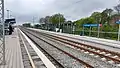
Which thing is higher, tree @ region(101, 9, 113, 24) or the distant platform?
tree @ region(101, 9, 113, 24)

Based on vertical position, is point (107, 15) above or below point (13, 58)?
above

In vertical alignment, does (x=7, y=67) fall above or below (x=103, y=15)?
below

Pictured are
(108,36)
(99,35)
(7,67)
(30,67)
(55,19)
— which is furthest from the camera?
(55,19)

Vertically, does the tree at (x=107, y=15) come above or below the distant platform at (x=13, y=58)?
above

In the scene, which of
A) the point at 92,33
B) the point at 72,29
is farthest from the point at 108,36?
the point at 72,29

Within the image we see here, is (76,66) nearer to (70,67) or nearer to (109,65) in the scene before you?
(70,67)

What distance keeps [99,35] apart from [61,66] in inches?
982

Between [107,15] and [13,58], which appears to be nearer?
[13,58]

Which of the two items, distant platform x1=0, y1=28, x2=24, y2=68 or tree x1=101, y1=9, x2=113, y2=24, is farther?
tree x1=101, y1=9, x2=113, y2=24

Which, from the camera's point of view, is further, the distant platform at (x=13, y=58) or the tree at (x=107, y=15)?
the tree at (x=107, y=15)

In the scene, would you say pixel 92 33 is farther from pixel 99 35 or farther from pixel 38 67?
pixel 38 67

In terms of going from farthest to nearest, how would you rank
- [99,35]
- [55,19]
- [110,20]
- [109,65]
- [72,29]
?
[55,19], [110,20], [72,29], [99,35], [109,65]

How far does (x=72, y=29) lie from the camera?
49.2m

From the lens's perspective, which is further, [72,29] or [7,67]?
[72,29]
